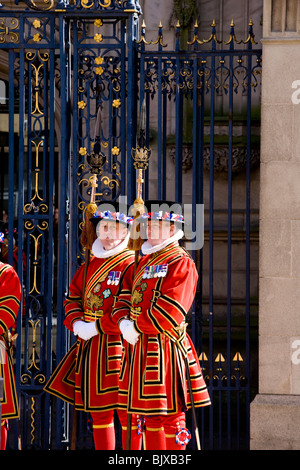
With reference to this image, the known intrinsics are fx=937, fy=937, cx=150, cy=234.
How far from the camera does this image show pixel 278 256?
679 cm

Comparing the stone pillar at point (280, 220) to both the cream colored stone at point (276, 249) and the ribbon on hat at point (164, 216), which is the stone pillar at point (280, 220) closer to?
the cream colored stone at point (276, 249)

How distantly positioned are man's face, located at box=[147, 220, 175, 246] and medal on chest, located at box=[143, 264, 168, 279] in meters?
0.17

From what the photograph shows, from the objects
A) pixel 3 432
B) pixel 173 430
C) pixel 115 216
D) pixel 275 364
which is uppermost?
pixel 115 216

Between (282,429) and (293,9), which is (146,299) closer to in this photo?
(282,429)

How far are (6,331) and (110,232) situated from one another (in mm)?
1033

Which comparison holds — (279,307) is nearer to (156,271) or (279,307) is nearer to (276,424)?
(276,424)

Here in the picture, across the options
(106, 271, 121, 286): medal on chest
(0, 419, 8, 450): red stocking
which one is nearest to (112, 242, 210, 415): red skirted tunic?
(106, 271, 121, 286): medal on chest

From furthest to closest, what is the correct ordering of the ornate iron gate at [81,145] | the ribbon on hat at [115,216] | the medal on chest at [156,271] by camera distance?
the ornate iron gate at [81,145] → the ribbon on hat at [115,216] → the medal on chest at [156,271]

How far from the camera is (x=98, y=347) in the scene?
6.72 metres

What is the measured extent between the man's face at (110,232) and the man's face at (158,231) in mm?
309

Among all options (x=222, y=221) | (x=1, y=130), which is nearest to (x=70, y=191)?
(x=222, y=221)

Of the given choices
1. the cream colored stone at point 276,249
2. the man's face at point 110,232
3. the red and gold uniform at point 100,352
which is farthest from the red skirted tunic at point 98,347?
the cream colored stone at point 276,249

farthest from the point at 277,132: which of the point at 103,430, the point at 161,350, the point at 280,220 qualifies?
the point at 103,430

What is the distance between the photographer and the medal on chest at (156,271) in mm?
6371
